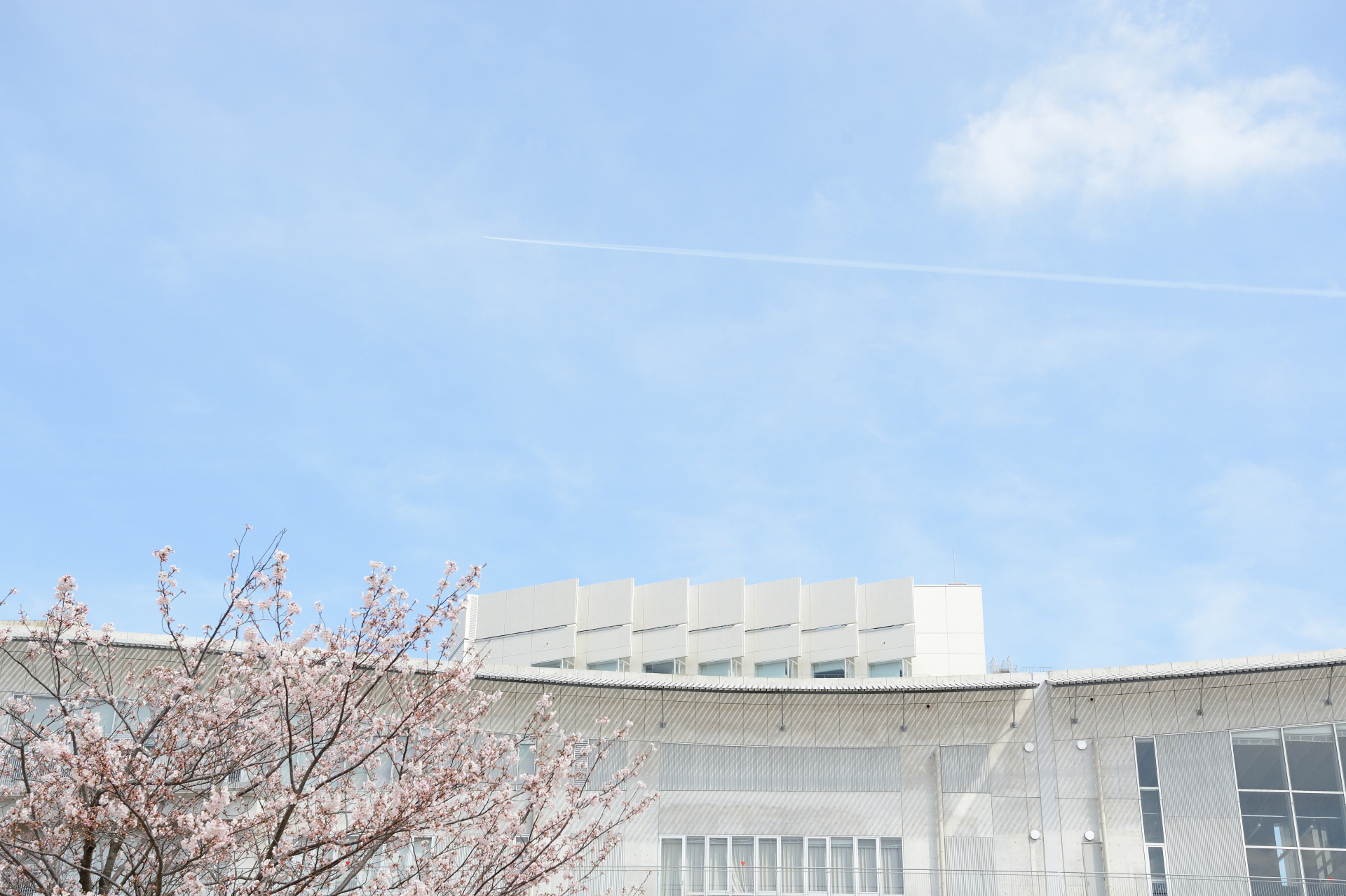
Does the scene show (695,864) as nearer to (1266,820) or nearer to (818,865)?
(818,865)

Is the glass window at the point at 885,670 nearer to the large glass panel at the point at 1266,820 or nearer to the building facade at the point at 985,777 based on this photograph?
the building facade at the point at 985,777

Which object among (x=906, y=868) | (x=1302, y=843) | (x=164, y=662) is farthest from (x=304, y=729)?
(x=1302, y=843)

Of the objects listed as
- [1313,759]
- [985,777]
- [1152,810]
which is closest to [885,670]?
[985,777]

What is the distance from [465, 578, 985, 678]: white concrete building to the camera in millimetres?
38031

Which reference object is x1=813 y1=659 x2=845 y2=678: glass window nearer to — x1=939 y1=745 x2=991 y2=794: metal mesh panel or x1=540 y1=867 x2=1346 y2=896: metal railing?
x1=939 y1=745 x2=991 y2=794: metal mesh panel

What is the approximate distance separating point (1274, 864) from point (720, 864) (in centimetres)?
1136

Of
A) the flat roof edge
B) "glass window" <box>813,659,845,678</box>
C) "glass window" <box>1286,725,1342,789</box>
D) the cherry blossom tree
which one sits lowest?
the cherry blossom tree

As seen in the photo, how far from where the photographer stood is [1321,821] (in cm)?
2483

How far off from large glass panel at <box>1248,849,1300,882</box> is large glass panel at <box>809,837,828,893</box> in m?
8.62

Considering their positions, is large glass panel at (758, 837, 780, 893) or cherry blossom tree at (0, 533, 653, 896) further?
large glass panel at (758, 837, 780, 893)

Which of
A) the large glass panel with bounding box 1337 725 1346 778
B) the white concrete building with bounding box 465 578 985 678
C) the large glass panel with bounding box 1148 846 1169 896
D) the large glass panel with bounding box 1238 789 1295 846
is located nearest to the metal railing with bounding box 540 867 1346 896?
the large glass panel with bounding box 1148 846 1169 896

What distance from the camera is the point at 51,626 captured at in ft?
33.6

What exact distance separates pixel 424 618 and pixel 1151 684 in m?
21.0

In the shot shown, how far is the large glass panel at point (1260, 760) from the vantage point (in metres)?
25.5
